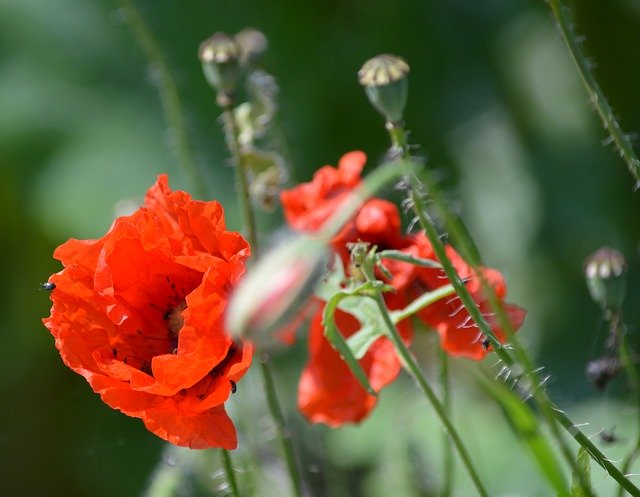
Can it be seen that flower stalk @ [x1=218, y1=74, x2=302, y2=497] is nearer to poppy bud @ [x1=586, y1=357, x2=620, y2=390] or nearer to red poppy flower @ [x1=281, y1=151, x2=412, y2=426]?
red poppy flower @ [x1=281, y1=151, x2=412, y2=426]

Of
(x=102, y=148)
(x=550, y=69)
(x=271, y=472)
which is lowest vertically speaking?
(x=271, y=472)

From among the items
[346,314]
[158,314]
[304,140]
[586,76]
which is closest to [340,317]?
[346,314]

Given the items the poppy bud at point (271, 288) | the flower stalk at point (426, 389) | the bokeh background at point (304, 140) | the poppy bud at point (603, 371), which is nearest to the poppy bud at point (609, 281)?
the poppy bud at point (603, 371)

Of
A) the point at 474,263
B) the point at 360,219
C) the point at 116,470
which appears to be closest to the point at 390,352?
the point at 360,219

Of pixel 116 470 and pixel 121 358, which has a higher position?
pixel 121 358

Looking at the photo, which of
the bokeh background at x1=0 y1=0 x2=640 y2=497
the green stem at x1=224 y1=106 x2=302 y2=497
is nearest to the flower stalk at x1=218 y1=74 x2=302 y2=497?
the green stem at x1=224 y1=106 x2=302 y2=497

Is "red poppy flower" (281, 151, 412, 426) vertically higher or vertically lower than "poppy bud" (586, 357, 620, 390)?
higher

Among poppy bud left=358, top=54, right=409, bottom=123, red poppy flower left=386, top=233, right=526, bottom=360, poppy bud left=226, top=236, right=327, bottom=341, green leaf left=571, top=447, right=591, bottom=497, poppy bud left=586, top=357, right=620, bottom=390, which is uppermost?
poppy bud left=358, top=54, right=409, bottom=123

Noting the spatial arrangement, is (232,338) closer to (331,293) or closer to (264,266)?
(331,293)
